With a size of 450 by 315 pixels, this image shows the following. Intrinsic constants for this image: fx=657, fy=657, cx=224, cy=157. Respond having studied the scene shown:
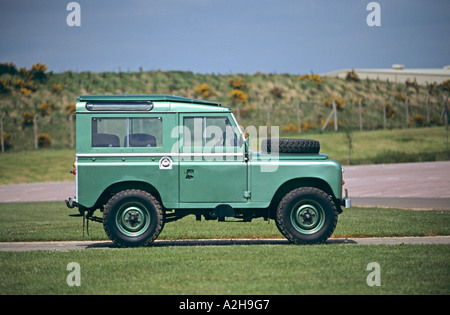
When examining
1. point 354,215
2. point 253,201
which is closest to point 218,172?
point 253,201

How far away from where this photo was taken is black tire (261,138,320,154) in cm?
1205

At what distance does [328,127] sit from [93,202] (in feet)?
151

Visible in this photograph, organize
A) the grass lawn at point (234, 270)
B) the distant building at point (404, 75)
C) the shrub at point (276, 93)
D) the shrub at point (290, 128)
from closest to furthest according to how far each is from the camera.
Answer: the grass lawn at point (234, 270) < the shrub at point (290, 128) < the shrub at point (276, 93) < the distant building at point (404, 75)

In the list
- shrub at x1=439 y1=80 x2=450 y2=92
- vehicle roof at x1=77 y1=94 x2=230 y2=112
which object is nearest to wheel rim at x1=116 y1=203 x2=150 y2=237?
vehicle roof at x1=77 y1=94 x2=230 y2=112

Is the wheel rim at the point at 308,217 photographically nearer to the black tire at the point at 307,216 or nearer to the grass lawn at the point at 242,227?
the black tire at the point at 307,216

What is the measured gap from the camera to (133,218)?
11867 mm

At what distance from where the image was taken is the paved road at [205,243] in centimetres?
1233

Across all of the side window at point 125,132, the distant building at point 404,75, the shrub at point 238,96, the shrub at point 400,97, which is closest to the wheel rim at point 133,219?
the side window at point 125,132

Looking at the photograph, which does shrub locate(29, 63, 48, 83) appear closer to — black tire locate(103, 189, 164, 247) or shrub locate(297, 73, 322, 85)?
shrub locate(297, 73, 322, 85)

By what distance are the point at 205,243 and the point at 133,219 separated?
1.73 metres

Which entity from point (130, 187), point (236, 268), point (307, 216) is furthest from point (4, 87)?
point (236, 268)

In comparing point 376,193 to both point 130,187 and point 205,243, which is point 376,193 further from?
point 130,187

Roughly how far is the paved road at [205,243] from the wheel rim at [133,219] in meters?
0.70
